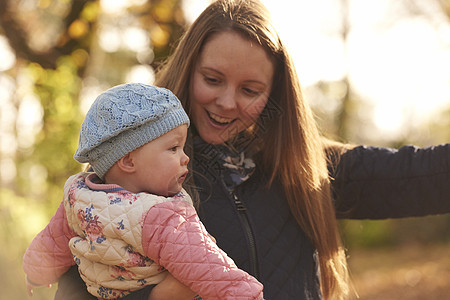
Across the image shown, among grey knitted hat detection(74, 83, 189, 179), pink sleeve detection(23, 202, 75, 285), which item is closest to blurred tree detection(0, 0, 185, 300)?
pink sleeve detection(23, 202, 75, 285)

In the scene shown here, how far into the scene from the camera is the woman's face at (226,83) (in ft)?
7.63

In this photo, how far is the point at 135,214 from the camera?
1.69 m

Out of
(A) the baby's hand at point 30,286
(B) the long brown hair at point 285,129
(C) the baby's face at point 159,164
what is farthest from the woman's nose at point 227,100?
(A) the baby's hand at point 30,286

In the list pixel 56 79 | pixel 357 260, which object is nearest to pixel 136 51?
pixel 56 79

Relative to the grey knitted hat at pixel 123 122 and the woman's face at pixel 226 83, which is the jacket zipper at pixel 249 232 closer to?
the woman's face at pixel 226 83

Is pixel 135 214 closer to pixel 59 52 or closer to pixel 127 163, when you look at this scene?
pixel 127 163

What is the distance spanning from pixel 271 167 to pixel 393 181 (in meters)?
0.60

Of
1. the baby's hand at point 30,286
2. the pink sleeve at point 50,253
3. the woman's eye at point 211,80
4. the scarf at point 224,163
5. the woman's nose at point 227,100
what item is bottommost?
the baby's hand at point 30,286

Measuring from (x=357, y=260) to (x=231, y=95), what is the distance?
1251 cm

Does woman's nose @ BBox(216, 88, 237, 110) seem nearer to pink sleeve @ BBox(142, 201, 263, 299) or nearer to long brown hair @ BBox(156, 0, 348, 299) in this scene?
long brown hair @ BBox(156, 0, 348, 299)

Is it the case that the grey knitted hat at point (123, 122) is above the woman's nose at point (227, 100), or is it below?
below

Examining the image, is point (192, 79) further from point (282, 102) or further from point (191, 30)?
point (282, 102)

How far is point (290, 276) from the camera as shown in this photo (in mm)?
2271

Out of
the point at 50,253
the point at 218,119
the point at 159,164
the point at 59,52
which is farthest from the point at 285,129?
the point at 59,52
